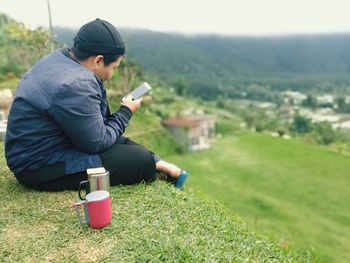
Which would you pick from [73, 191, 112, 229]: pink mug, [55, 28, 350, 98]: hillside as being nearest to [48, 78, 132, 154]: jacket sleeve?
[73, 191, 112, 229]: pink mug

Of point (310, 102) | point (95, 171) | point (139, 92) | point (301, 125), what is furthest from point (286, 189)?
point (310, 102)

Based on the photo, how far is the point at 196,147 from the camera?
12781 mm

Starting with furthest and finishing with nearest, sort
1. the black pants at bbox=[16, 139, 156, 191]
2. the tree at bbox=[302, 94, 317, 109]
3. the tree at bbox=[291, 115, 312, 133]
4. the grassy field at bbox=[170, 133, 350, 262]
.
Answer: the tree at bbox=[302, 94, 317, 109] → the tree at bbox=[291, 115, 312, 133] → the grassy field at bbox=[170, 133, 350, 262] → the black pants at bbox=[16, 139, 156, 191]

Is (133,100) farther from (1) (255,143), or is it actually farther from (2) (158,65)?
(2) (158,65)

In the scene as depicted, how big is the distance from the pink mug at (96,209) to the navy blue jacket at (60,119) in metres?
0.27

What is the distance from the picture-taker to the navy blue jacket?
1845 mm

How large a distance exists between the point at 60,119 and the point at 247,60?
73.6 metres

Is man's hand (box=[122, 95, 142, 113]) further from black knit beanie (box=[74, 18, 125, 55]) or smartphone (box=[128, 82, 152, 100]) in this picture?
black knit beanie (box=[74, 18, 125, 55])

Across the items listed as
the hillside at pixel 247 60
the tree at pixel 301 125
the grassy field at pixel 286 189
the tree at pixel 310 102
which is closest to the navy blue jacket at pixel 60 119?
the grassy field at pixel 286 189

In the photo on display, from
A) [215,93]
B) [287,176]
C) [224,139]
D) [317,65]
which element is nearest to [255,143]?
[224,139]

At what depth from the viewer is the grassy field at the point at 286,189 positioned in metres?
5.21

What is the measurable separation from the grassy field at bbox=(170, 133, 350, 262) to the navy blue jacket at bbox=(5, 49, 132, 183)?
1148 mm

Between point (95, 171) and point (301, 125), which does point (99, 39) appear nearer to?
point (95, 171)

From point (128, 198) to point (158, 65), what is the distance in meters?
48.4
